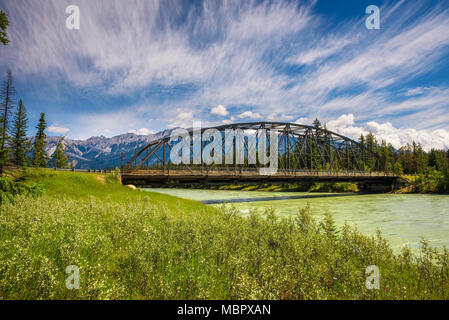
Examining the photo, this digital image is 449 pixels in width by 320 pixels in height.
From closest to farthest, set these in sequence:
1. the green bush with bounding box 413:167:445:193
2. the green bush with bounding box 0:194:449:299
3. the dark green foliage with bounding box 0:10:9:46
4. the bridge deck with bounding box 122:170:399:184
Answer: the green bush with bounding box 0:194:449:299, the dark green foliage with bounding box 0:10:9:46, the bridge deck with bounding box 122:170:399:184, the green bush with bounding box 413:167:445:193

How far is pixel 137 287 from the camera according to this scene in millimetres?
5125

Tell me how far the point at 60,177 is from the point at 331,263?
35.5 meters

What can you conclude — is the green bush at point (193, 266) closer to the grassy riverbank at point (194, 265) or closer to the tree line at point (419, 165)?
the grassy riverbank at point (194, 265)

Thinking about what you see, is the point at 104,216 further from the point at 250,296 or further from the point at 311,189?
the point at 311,189

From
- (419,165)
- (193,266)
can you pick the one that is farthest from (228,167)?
(419,165)

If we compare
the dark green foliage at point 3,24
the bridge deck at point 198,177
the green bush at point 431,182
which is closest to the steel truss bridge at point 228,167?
the bridge deck at point 198,177

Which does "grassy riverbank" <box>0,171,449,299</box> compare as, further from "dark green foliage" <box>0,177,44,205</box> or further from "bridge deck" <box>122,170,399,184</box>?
"bridge deck" <box>122,170,399,184</box>

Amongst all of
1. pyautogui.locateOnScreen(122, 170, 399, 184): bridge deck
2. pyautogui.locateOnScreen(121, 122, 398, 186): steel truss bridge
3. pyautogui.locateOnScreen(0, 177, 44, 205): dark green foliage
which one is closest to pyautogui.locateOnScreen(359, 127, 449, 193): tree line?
pyautogui.locateOnScreen(121, 122, 398, 186): steel truss bridge

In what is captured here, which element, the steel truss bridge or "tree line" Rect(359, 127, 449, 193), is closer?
the steel truss bridge

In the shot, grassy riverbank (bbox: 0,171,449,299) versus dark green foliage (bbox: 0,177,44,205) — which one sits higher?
dark green foliage (bbox: 0,177,44,205)

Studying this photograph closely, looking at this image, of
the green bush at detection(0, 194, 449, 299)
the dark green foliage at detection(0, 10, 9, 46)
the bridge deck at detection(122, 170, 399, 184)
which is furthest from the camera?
the bridge deck at detection(122, 170, 399, 184)

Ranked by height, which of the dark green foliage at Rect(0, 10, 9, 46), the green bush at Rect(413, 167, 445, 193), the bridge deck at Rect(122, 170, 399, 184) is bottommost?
the green bush at Rect(413, 167, 445, 193)

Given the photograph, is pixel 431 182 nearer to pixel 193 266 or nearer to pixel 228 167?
pixel 228 167
